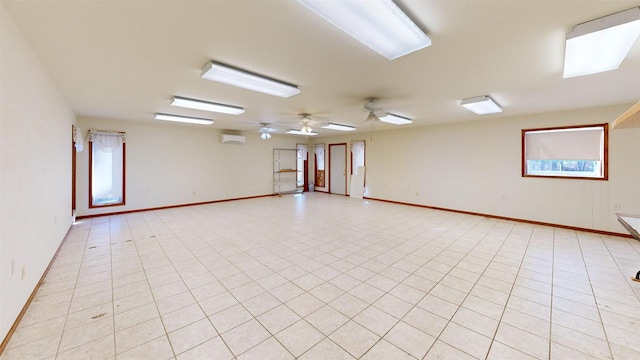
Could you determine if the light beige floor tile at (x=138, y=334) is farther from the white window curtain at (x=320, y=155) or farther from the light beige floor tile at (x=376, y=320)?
the white window curtain at (x=320, y=155)

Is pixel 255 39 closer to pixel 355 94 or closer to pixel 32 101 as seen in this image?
pixel 355 94

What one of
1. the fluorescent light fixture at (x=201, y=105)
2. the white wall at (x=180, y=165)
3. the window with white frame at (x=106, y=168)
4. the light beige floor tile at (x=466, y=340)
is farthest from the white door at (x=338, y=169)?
the light beige floor tile at (x=466, y=340)

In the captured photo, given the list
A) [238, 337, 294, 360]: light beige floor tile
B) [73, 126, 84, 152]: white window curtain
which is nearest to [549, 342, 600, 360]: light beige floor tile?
[238, 337, 294, 360]: light beige floor tile

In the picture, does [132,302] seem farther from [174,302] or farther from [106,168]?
[106,168]

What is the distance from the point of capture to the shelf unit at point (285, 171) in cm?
924

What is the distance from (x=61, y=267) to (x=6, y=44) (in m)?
2.62

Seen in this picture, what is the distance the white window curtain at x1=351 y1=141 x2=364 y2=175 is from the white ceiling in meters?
4.42

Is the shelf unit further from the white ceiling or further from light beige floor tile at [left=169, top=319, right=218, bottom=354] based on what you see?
light beige floor tile at [left=169, top=319, right=218, bottom=354]

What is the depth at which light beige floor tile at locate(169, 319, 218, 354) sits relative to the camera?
68.0 inches

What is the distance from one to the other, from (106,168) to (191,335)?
5.94 metres

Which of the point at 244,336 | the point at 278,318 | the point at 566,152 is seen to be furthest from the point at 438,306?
the point at 566,152

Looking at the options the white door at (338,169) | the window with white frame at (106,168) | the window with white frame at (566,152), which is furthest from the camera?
the white door at (338,169)

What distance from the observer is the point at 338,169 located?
30.8 ft

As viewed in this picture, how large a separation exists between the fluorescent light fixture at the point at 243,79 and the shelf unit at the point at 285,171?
6056 mm
